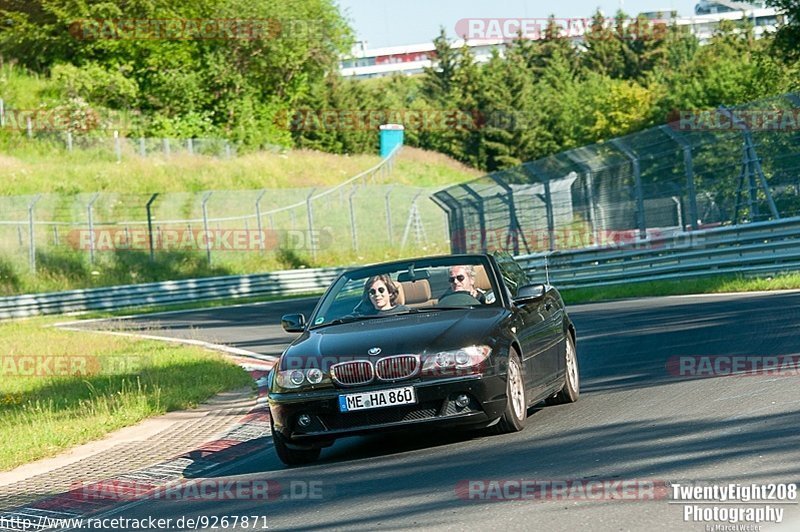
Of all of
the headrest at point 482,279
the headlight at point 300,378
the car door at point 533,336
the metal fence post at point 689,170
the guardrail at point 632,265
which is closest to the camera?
the headlight at point 300,378

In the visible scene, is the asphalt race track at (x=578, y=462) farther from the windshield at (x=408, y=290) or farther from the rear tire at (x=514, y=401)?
the windshield at (x=408, y=290)

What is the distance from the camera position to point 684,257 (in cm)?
2425

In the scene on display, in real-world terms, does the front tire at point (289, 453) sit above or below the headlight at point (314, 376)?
below

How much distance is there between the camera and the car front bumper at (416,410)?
28.3 ft

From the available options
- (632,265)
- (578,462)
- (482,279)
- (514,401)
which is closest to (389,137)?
(632,265)

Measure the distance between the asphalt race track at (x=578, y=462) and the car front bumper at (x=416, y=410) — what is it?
23 cm

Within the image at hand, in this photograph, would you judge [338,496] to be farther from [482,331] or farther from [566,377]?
[566,377]

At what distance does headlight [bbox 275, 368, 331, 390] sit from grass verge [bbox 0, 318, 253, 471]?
261 cm

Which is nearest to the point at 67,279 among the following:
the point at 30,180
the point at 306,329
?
the point at 30,180

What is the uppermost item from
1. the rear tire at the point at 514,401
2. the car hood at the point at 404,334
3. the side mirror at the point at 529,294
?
the side mirror at the point at 529,294

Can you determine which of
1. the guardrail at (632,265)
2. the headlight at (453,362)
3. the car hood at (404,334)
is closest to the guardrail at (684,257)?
the guardrail at (632,265)

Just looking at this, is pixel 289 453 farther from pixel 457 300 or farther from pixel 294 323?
pixel 457 300

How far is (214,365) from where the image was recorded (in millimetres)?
16531

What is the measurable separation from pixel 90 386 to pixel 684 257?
1345 centimetres
